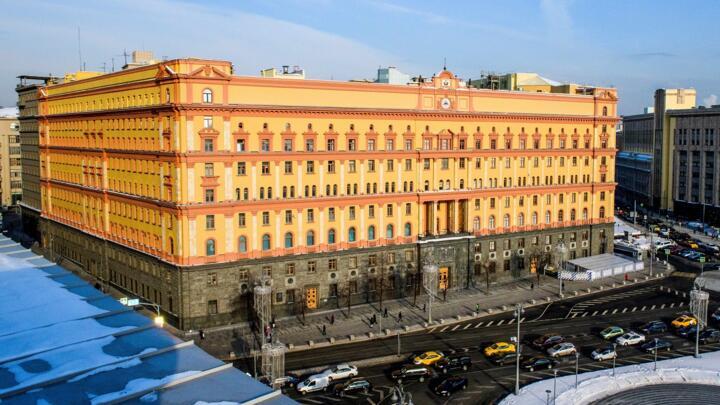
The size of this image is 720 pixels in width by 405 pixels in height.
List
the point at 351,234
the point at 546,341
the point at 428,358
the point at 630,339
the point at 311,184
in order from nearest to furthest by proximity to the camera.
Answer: the point at 428,358, the point at 546,341, the point at 630,339, the point at 311,184, the point at 351,234

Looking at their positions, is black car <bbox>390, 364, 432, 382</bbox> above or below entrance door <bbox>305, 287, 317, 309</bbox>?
below

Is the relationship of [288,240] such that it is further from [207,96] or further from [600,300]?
[600,300]

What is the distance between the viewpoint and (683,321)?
9169cm

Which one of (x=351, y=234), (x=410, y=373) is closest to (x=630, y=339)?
(x=410, y=373)

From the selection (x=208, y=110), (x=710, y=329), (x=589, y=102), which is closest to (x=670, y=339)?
(x=710, y=329)

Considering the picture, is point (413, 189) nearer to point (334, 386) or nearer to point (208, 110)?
point (208, 110)

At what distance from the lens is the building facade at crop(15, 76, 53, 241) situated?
143625mm

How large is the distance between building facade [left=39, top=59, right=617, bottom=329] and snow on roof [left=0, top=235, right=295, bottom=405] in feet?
81.2

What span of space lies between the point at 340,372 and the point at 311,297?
25029 mm

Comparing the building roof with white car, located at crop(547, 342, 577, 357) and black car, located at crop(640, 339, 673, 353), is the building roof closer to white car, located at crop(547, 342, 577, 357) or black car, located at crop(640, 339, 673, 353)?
black car, located at crop(640, 339, 673, 353)

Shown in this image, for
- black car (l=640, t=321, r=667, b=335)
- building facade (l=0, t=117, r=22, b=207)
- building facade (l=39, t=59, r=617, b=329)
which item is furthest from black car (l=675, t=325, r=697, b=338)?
building facade (l=0, t=117, r=22, b=207)

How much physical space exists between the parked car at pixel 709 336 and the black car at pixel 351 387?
1726 inches

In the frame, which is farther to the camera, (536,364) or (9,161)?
(9,161)

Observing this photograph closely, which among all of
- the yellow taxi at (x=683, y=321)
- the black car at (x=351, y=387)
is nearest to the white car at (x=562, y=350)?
the yellow taxi at (x=683, y=321)
